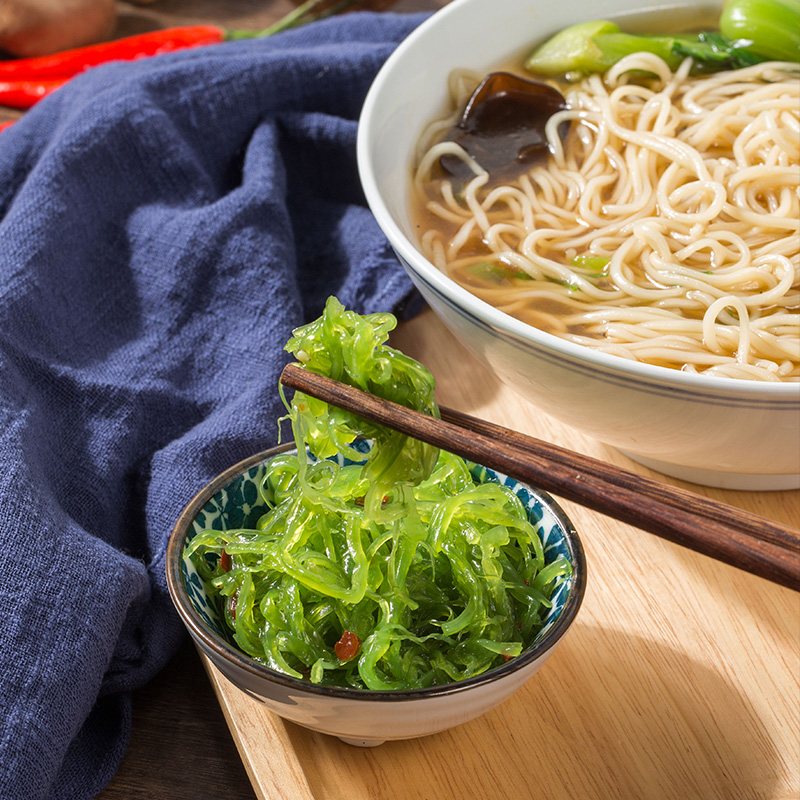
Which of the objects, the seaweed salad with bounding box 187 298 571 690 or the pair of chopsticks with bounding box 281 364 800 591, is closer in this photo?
the pair of chopsticks with bounding box 281 364 800 591

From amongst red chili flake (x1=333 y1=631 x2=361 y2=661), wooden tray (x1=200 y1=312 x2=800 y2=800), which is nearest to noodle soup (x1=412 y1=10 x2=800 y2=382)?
wooden tray (x1=200 y1=312 x2=800 y2=800)

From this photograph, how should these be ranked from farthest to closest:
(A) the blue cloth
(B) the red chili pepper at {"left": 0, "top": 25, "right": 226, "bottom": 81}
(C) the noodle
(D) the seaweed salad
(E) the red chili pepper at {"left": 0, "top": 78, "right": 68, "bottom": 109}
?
(B) the red chili pepper at {"left": 0, "top": 25, "right": 226, "bottom": 81} < (E) the red chili pepper at {"left": 0, "top": 78, "right": 68, "bottom": 109} < (C) the noodle < (A) the blue cloth < (D) the seaweed salad

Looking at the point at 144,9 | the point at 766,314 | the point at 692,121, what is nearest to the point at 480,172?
the point at 692,121

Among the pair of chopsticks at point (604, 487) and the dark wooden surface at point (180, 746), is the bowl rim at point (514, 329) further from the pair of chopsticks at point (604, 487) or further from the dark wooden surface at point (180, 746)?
the dark wooden surface at point (180, 746)

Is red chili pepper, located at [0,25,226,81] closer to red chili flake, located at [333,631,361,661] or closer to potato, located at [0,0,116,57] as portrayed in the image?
potato, located at [0,0,116,57]

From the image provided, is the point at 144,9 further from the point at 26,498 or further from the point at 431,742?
the point at 431,742

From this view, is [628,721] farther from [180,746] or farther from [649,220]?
[649,220]

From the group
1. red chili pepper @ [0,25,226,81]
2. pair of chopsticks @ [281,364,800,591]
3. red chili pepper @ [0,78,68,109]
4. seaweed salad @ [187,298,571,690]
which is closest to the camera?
pair of chopsticks @ [281,364,800,591]

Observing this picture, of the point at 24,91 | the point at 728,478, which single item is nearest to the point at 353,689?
the point at 728,478
